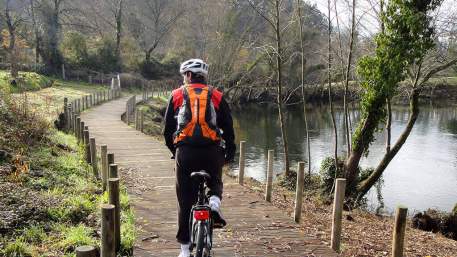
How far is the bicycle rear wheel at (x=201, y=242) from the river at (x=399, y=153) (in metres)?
11.8

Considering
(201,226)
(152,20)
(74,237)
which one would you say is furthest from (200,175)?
(152,20)

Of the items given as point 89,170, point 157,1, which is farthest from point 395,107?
point 89,170

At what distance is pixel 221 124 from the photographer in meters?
4.66

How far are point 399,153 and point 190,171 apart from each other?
68.6 ft

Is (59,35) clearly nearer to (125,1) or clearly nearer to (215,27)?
(125,1)

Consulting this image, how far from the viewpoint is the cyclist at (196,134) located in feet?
14.3

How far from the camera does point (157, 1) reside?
180 feet

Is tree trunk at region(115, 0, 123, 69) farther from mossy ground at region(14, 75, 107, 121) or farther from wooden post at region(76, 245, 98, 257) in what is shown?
wooden post at region(76, 245, 98, 257)

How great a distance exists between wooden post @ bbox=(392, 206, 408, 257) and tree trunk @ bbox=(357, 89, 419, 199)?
343 inches

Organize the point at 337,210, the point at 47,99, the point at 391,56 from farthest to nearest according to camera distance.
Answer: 1. the point at 47,99
2. the point at 391,56
3. the point at 337,210

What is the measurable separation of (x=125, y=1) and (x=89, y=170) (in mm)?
50801

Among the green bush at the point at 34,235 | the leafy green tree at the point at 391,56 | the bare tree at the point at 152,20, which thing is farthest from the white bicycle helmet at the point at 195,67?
the bare tree at the point at 152,20

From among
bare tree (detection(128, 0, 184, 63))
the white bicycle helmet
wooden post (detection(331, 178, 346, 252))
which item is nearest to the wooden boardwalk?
wooden post (detection(331, 178, 346, 252))

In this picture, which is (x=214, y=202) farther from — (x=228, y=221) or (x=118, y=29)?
(x=118, y=29)
